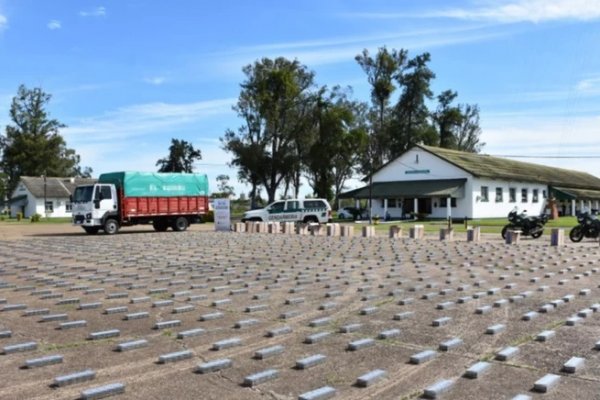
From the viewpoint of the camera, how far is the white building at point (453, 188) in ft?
150

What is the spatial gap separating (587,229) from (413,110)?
1787 inches

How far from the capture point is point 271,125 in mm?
60562

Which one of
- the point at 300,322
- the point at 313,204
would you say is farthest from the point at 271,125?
the point at 300,322

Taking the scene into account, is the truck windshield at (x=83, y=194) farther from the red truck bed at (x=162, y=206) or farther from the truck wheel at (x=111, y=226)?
the red truck bed at (x=162, y=206)

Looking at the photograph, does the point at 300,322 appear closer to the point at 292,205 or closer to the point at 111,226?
→ the point at 111,226

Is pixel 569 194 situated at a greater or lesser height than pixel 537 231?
greater

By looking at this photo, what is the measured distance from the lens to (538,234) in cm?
2356

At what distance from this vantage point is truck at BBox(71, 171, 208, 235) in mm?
26531

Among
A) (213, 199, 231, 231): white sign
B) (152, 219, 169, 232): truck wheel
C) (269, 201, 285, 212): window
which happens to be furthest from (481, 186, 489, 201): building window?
(152, 219, 169, 232): truck wheel

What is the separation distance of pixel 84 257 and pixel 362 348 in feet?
37.2

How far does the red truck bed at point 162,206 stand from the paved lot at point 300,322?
43.9ft

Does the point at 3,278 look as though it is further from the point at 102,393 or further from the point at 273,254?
the point at 102,393

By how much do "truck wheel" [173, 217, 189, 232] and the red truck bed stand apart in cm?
32

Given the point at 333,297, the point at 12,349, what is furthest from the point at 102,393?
the point at 333,297
